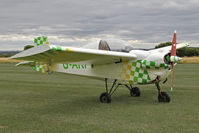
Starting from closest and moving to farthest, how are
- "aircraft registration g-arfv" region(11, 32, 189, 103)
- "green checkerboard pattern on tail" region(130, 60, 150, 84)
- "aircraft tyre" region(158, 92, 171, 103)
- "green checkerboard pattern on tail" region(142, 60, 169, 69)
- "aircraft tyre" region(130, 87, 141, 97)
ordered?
"aircraft registration g-arfv" region(11, 32, 189, 103), "green checkerboard pattern on tail" region(142, 60, 169, 69), "green checkerboard pattern on tail" region(130, 60, 150, 84), "aircraft tyre" region(158, 92, 171, 103), "aircraft tyre" region(130, 87, 141, 97)

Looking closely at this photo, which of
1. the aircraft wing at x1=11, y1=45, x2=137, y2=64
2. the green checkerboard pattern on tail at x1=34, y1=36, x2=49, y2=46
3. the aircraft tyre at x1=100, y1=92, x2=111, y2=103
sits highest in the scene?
the green checkerboard pattern on tail at x1=34, y1=36, x2=49, y2=46

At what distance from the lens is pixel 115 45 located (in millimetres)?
8664

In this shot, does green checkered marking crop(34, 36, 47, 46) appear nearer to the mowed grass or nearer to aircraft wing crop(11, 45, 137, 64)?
the mowed grass

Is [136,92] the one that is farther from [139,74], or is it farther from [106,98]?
[139,74]

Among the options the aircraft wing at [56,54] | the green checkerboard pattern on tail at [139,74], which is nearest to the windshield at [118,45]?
the aircraft wing at [56,54]

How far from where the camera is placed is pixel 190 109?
7.29 meters

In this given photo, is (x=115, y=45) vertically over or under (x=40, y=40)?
under

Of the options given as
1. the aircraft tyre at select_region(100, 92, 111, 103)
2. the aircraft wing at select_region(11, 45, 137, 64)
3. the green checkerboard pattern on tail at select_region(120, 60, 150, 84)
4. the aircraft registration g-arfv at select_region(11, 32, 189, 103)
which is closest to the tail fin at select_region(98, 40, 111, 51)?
the aircraft registration g-arfv at select_region(11, 32, 189, 103)

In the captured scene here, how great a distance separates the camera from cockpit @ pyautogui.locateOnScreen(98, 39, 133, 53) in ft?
28.2

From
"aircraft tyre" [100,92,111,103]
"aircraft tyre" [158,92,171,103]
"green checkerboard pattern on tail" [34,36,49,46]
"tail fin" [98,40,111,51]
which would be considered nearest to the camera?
"aircraft tyre" [158,92,171,103]

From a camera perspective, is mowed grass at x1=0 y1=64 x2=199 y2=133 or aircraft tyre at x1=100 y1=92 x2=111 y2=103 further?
aircraft tyre at x1=100 y1=92 x2=111 y2=103

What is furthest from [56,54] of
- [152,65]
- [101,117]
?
[152,65]

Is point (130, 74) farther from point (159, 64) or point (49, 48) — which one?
point (49, 48)

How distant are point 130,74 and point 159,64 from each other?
1.07m
